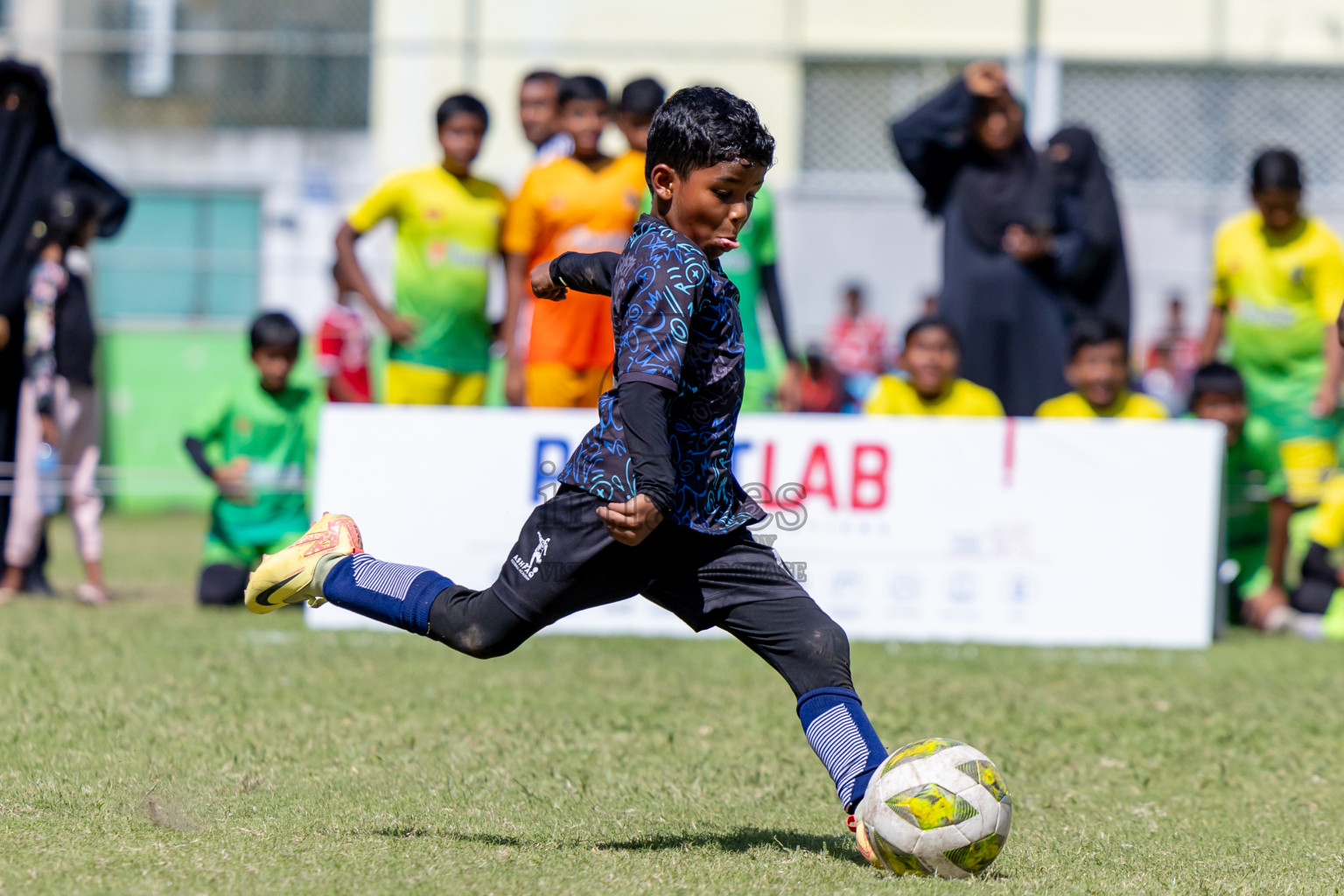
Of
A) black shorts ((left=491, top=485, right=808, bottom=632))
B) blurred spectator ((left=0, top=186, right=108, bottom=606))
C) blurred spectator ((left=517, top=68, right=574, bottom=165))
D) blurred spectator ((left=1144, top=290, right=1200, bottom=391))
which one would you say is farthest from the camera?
blurred spectator ((left=1144, top=290, right=1200, bottom=391))

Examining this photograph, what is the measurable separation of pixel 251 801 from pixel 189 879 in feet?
2.38

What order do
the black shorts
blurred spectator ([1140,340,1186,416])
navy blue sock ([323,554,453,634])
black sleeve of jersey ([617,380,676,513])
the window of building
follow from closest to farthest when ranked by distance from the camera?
black sleeve of jersey ([617,380,676,513]) → the black shorts → navy blue sock ([323,554,453,634]) → the window of building → blurred spectator ([1140,340,1186,416])

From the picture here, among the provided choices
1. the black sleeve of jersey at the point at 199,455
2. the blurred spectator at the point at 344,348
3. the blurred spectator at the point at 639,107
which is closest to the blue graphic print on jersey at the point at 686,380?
the blurred spectator at the point at 639,107

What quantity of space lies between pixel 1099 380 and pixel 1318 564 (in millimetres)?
1464

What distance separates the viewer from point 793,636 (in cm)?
341

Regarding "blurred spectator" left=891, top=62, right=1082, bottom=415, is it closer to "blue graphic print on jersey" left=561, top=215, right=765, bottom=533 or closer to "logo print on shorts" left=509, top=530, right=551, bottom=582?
"blue graphic print on jersey" left=561, top=215, right=765, bottom=533

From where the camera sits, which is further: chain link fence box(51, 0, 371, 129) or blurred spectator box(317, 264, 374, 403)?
chain link fence box(51, 0, 371, 129)

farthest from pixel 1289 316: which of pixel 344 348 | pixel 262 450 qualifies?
pixel 344 348

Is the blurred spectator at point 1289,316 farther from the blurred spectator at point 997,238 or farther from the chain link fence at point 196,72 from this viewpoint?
the chain link fence at point 196,72

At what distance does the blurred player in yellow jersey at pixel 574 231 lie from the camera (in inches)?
286

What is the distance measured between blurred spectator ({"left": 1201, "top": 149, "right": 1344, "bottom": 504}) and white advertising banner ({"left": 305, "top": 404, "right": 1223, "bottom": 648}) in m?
1.29

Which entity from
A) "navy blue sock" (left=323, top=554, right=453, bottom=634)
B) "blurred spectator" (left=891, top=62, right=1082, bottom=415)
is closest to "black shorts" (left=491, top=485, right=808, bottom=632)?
"navy blue sock" (left=323, top=554, right=453, bottom=634)

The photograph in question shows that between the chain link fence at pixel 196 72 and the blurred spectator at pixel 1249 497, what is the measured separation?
8233 mm

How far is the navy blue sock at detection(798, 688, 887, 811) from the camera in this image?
3.30 metres
